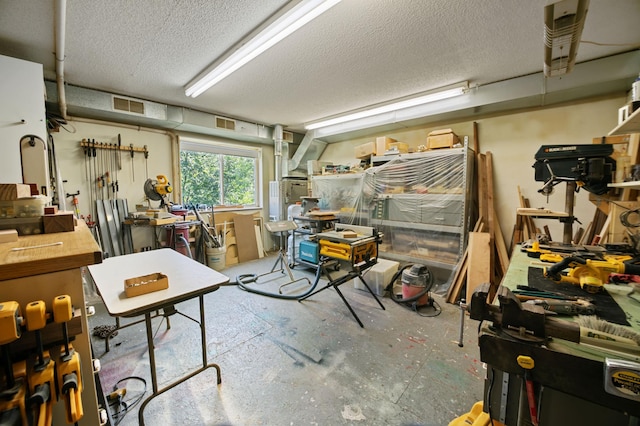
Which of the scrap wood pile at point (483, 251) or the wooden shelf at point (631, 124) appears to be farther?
the scrap wood pile at point (483, 251)

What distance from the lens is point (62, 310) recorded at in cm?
64

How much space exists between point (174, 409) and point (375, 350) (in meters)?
1.52

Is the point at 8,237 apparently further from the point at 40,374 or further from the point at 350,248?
the point at 350,248

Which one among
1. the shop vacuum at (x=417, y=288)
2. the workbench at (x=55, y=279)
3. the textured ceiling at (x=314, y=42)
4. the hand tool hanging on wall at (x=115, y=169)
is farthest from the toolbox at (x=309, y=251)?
the hand tool hanging on wall at (x=115, y=169)

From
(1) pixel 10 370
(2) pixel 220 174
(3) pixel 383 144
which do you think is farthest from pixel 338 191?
(1) pixel 10 370

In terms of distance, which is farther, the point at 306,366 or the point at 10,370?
the point at 306,366

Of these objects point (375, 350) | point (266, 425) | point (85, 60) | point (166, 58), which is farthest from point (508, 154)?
point (85, 60)

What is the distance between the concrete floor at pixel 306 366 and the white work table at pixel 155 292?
0.75ft

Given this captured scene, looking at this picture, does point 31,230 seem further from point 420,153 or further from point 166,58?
point 420,153

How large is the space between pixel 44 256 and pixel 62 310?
18cm

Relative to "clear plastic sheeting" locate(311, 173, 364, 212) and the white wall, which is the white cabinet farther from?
the white wall

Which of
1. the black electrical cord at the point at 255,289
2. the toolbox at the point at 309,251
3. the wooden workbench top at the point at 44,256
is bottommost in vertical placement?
the black electrical cord at the point at 255,289

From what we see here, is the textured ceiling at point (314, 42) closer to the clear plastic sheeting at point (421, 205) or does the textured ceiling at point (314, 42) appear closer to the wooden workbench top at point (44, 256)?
the clear plastic sheeting at point (421, 205)

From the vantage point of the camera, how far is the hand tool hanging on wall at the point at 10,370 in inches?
21.6
